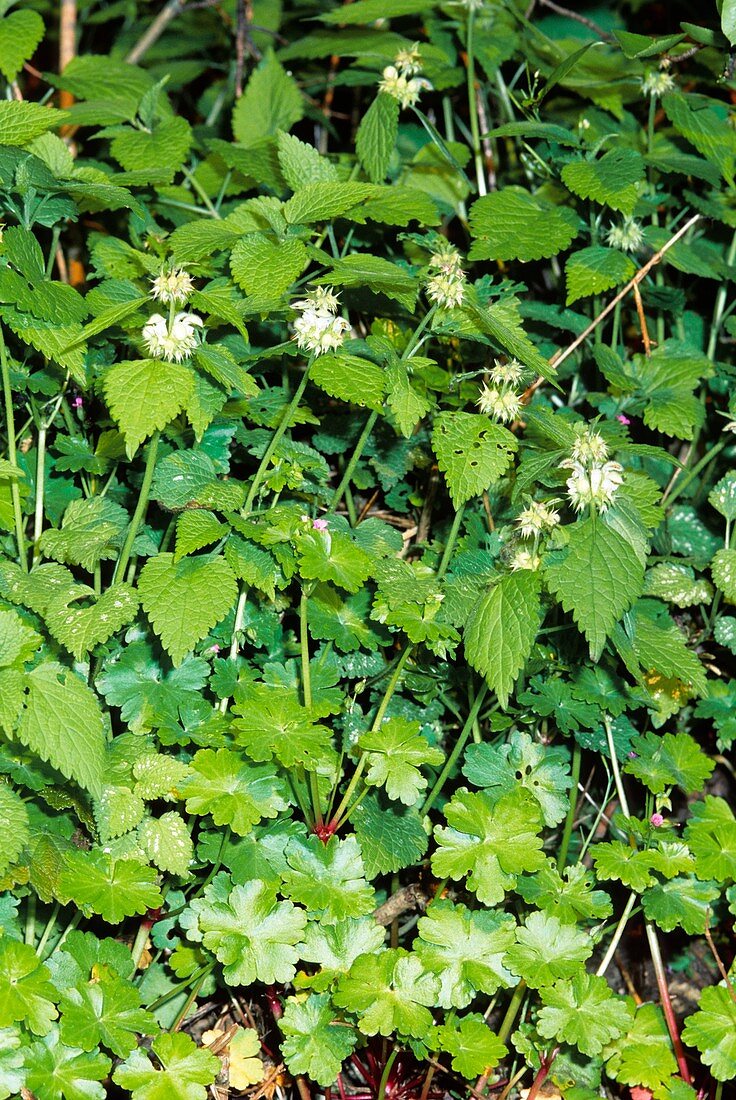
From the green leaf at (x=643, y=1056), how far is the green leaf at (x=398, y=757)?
485mm

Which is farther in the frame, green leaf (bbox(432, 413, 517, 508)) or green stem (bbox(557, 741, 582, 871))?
green stem (bbox(557, 741, 582, 871))

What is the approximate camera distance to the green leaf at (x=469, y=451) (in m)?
1.52

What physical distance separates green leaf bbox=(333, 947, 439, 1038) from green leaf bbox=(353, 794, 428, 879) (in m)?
0.14

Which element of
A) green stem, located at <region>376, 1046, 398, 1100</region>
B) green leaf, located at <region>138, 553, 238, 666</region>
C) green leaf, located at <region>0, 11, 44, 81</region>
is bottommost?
green stem, located at <region>376, 1046, 398, 1100</region>

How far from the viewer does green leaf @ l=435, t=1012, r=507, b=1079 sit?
142cm

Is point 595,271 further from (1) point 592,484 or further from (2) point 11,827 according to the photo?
(2) point 11,827

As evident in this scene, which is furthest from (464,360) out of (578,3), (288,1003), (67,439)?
(578,3)

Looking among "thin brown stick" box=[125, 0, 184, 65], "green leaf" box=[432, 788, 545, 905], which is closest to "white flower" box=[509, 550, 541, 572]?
"green leaf" box=[432, 788, 545, 905]

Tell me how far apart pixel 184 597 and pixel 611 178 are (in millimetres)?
1145

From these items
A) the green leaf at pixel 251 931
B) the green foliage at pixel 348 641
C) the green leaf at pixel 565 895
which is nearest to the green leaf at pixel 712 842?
the green foliage at pixel 348 641

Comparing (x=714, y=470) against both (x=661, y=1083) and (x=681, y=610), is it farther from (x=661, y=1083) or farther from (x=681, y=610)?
(x=661, y=1083)

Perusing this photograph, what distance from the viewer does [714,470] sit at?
210 cm

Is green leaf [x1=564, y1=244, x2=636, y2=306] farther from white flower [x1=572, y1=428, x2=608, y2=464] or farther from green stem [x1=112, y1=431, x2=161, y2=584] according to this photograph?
green stem [x1=112, y1=431, x2=161, y2=584]

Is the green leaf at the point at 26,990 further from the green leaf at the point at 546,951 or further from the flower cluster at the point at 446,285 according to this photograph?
the flower cluster at the point at 446,285
